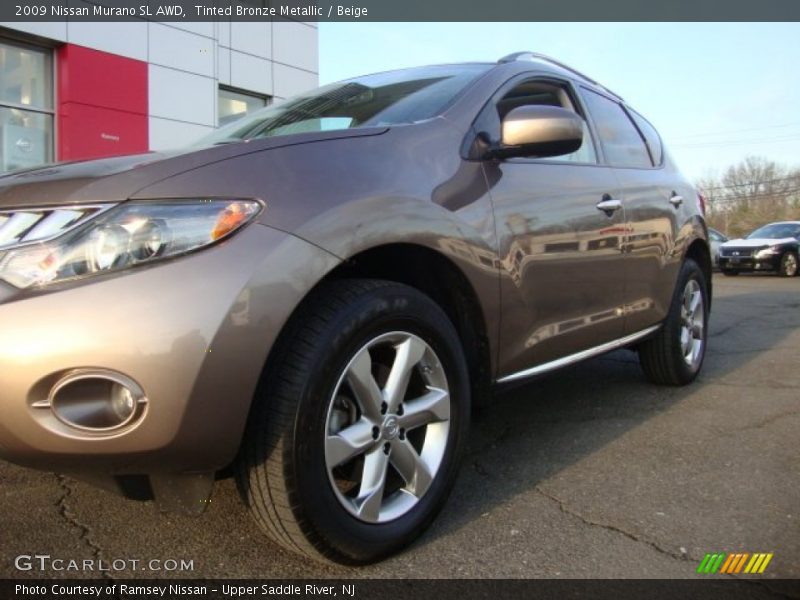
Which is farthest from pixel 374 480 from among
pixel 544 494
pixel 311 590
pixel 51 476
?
pixel 51 476

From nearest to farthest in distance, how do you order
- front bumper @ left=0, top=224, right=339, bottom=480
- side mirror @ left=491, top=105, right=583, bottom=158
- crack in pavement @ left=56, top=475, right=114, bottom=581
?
1. front bumper @ left=0, top=224, right=339, bottom=480
2. crack in pavement @ left=56, top=475, right=114, bottom=581
3. side mirror @ left=491, top=105, right=583, bottom=158

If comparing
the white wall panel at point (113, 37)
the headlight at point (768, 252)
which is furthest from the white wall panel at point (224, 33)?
the headlight at point (768, 252)

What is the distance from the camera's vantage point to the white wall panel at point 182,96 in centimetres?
1001

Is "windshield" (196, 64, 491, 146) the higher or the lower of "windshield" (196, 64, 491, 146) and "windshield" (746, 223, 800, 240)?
the higher

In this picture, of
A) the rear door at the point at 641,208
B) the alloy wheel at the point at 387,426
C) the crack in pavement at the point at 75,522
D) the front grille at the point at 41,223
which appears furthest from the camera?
the rear door at the point at 641,208

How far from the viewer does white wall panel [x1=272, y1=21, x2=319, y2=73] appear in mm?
11906

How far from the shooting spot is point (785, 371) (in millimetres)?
4863

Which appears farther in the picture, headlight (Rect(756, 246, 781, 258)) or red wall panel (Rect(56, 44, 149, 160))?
headlight (Rect(756, 246, 781, 258))

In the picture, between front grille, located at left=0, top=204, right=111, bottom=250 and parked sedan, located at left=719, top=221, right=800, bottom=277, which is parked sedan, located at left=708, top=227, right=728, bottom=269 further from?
front grille, located at left=0, top=204, right=111, bottom=250

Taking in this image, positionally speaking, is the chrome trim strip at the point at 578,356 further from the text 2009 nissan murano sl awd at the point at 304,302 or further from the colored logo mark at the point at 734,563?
the colored logo mark at the point at 734,563

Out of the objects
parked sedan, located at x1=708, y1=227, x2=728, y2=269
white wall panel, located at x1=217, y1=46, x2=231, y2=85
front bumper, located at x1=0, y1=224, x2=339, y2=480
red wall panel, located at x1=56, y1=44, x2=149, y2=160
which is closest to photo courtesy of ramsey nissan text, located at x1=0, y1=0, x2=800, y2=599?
front bumper, located at x1=0, y1=224, x2=339, y2=480

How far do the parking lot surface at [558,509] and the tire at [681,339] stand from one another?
33cm

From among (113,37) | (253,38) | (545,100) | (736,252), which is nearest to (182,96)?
(113,37)

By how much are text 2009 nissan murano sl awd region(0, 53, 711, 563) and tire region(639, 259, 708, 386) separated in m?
1.47
